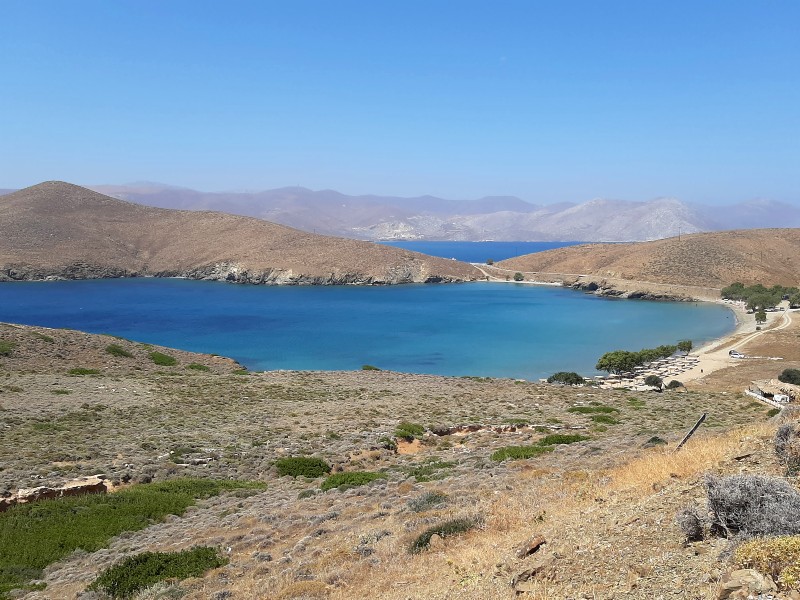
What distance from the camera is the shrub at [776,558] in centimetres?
471

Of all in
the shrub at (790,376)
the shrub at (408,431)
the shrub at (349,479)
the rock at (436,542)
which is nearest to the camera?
the rock at (436,542)

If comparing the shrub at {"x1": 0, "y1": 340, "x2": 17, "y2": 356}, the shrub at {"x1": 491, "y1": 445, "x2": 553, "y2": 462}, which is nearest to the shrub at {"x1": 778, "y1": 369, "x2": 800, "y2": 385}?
the shrub at {"x1": 491, "y1": 445, "x2": 553, "y2": 462}

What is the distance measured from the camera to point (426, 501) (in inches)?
456

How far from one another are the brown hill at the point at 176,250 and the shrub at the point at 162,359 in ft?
338

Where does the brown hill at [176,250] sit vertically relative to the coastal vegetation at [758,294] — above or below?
above

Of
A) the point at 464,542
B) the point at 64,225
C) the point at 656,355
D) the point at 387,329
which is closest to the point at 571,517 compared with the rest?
the point at 464,542

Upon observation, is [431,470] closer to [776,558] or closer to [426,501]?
[426,501]

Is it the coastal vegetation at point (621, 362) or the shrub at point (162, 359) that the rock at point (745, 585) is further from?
the coastal vegetation at point (621, 362)

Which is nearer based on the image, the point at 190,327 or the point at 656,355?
the point at 656,355

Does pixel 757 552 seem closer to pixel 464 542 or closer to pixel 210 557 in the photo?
pixel 464 542

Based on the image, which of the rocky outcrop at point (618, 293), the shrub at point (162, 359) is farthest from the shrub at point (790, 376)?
the rocky outcrop at point (618, 293)

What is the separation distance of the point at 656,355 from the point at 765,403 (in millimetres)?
32173

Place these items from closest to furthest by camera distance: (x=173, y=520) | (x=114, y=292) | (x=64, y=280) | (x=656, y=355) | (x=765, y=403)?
1. (x=173, y=520)
2. (x=765, y=403)
3. (x=656, y=355)
4. (x=114, y=292)
5. (x=64, y=280)

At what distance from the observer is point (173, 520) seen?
41.4ft
